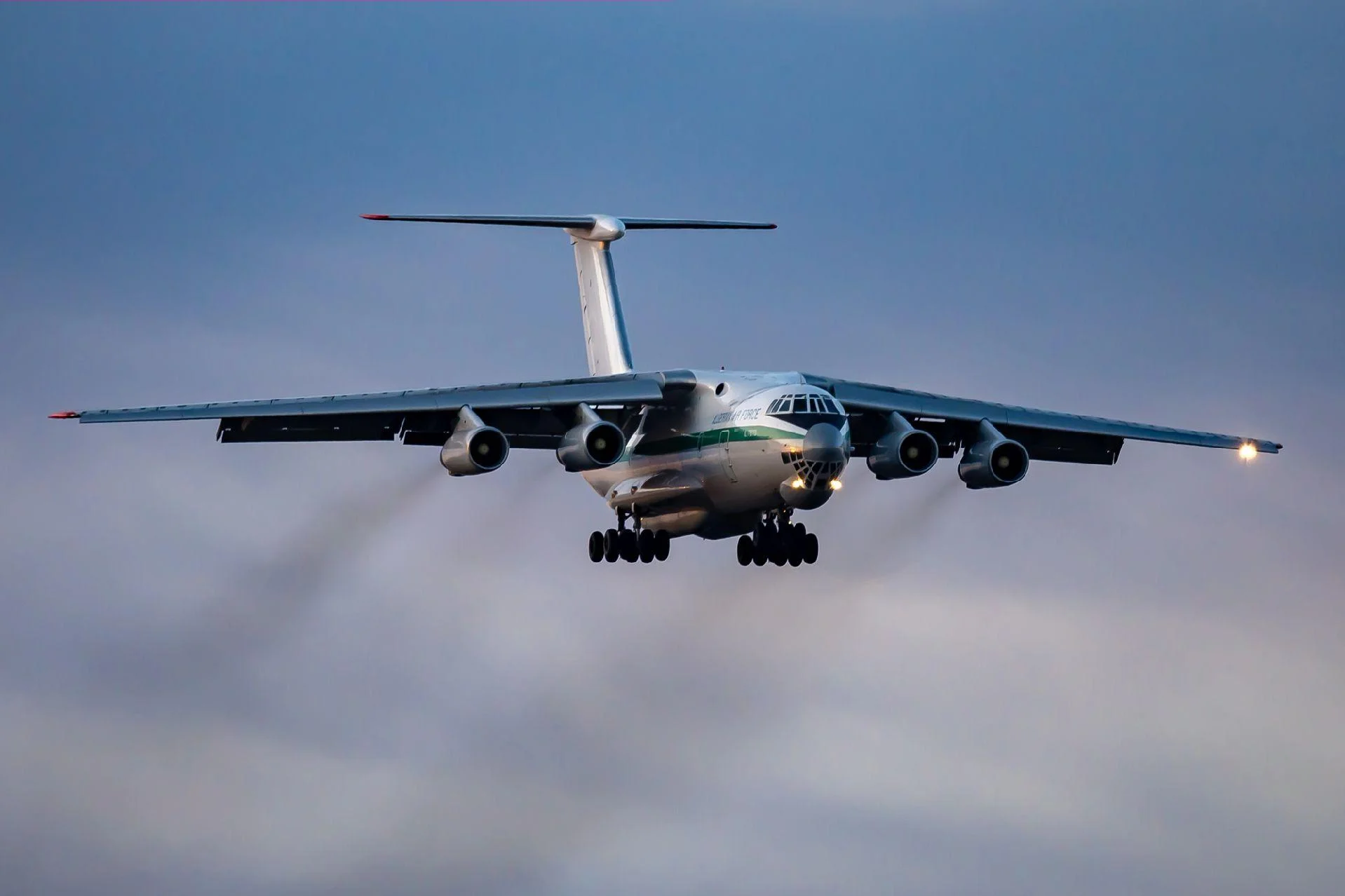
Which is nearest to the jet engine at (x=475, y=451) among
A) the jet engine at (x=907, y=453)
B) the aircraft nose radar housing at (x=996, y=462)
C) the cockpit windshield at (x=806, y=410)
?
the cockpit windshield at (x=806, y=410)

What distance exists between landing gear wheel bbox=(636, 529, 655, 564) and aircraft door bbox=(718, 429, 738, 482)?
2456 mm

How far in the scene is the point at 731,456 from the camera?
27203 mm

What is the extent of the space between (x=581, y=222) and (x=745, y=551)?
241 inches

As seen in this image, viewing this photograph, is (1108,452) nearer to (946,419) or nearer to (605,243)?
(946,419)

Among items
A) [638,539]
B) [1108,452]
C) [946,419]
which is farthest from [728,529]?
[1108,452]

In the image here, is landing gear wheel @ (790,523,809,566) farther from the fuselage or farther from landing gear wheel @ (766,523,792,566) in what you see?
the fuselage

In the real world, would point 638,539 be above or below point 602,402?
below

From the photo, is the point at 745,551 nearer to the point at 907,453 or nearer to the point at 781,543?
the point at 781,543

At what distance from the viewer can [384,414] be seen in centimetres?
2719

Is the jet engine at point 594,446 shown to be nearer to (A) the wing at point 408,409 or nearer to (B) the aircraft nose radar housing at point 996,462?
(A) the wing at point 408,409

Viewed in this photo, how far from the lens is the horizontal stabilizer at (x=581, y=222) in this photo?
3014 cm

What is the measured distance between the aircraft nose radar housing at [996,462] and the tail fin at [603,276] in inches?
206

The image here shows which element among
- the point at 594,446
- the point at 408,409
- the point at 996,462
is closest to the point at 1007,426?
the point at 996,462

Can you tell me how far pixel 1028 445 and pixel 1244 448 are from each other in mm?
2964
